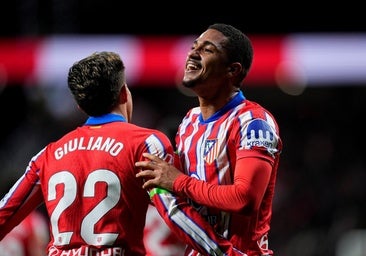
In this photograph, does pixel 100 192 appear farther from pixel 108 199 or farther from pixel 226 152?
pixel 226 152

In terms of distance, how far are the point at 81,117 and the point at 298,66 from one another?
3689mm

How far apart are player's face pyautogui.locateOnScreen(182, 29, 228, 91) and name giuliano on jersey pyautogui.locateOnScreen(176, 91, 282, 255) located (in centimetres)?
15

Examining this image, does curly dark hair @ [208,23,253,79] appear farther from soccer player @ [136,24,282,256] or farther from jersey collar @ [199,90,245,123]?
jersey collar @ [199,90,245,123]

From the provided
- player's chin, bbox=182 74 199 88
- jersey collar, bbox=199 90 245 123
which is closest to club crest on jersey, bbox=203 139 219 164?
jersey collar, bbox=199 90 245 123

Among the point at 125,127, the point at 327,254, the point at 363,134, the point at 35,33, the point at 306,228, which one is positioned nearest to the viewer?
the point at 125,127

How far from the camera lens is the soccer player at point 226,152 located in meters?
3.81

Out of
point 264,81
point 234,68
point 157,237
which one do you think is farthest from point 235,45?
point 264,81

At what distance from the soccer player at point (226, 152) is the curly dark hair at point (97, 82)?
347 millimetres

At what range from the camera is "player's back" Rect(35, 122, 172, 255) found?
3.82 m

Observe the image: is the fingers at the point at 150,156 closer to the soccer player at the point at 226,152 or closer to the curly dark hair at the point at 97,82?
the soccer player at the point at 226,152

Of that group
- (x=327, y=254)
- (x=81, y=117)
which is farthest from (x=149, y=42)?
(x=327, y=254)

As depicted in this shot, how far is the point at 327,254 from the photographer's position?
1108 cm

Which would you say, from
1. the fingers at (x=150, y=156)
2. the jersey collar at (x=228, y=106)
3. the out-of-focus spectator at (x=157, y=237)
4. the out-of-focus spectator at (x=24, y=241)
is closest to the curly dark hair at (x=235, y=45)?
the jersey collar at (x=228, y=106)

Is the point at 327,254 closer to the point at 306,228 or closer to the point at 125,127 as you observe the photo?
the point at 306,228
